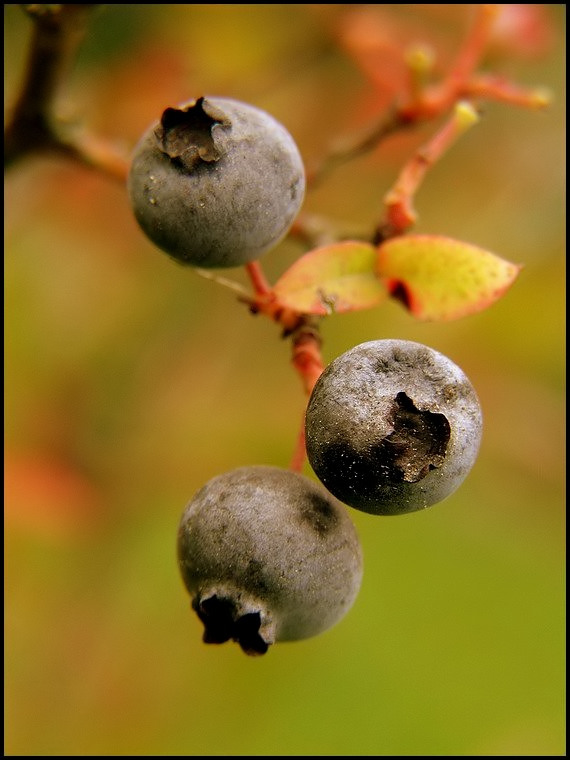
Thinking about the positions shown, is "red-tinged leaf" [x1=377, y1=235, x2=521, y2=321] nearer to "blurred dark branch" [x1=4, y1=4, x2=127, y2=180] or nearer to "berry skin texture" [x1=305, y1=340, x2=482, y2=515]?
"berry skin texture" [x1=305, y1=340, x2=482, y2=515]

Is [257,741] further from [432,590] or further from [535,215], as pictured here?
[535,215]

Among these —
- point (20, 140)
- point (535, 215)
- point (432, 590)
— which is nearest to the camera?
point (20, 140)

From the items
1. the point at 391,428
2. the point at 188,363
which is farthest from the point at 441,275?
the point at 188,363

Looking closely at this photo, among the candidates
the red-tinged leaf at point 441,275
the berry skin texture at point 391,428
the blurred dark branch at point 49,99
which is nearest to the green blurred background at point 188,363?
the blurred dark branch at point 49,99

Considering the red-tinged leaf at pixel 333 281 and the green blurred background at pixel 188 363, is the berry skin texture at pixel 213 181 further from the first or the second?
the green blurred background at pixel 188 363

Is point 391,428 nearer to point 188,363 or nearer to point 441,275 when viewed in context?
point 441,275

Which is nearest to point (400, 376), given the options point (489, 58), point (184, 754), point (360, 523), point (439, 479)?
point (439, 479)
